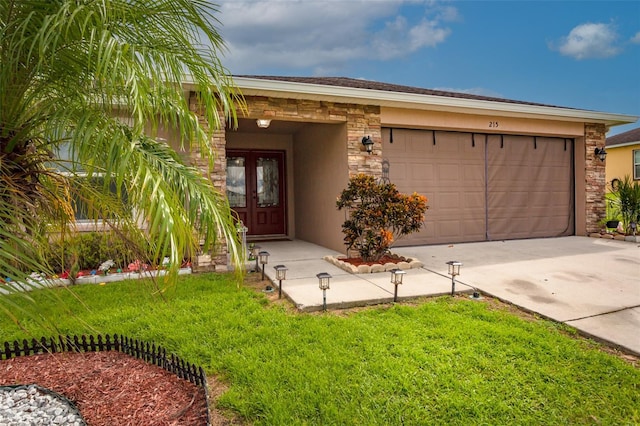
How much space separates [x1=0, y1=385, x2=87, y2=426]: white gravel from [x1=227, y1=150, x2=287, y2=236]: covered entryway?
7.35 metres

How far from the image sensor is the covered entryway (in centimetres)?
970

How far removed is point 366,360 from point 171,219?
1979mm

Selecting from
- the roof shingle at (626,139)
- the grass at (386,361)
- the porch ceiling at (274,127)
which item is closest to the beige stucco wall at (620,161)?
the roof shingle at (626,139)

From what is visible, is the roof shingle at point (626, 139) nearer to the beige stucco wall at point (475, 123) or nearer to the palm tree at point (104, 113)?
the beige stucco wall at point (475, 123)

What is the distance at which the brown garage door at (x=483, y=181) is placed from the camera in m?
7.76

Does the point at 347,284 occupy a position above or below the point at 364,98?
below

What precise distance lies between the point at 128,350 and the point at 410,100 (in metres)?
6.03

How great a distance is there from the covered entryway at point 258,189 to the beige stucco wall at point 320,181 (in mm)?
556

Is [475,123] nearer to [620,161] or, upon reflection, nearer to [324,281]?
[324,281]

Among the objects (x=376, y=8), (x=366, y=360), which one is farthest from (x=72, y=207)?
(x=376, y=8)

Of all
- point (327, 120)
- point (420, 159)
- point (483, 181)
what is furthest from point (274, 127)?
point (483, 181)

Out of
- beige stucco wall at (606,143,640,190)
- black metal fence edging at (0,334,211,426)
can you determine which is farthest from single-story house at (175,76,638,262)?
beige stucco wall at (606,143,640,190)

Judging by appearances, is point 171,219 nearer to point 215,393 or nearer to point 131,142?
point 131,142

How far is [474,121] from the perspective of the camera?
25.8 ft
